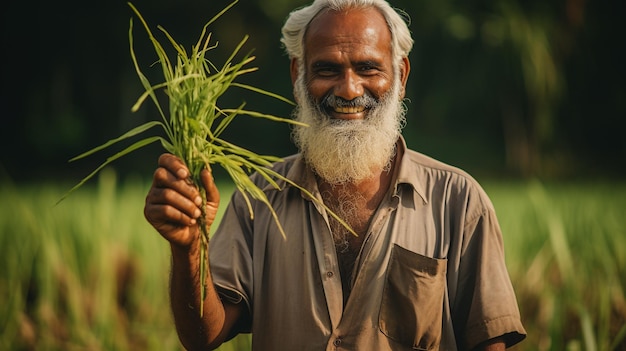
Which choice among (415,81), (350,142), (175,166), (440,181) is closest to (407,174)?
(440,181)

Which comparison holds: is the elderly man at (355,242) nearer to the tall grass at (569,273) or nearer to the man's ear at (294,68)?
the man's ear at (294,68)

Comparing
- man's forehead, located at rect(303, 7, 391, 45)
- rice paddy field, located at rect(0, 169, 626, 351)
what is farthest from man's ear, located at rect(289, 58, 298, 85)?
rice paddy field, located at rect(0, 169, 626, 351)

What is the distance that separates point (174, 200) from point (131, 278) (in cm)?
226

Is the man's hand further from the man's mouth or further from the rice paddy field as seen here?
the rice paddy field

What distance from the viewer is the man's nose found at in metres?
2.08

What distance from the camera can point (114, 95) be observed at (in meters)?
18.2

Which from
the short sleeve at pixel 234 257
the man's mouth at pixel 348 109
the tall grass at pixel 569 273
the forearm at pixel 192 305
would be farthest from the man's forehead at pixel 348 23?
the tall grass at pixel 569 273

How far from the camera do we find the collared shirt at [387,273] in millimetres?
1914

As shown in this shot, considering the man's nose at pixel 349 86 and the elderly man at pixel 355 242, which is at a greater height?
the man's nose at pixel 349 86

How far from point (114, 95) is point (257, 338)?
1724cm

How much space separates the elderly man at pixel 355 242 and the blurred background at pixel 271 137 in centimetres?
76

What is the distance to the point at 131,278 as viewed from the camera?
3652 mm

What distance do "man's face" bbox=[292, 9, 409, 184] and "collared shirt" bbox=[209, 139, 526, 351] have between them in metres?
0.13

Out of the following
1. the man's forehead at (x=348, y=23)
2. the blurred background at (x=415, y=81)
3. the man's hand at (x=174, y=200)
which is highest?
the blurred background at (x=415, y=81)
